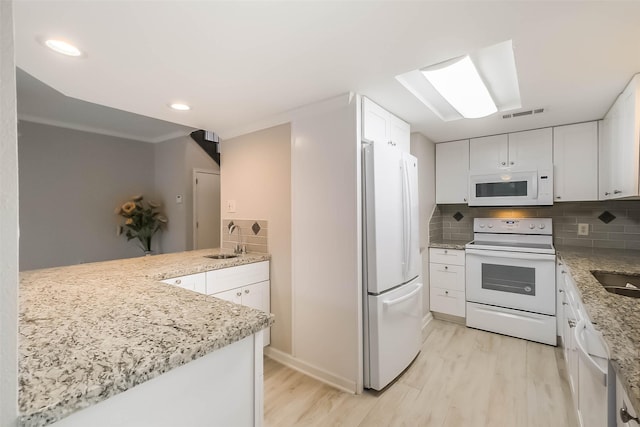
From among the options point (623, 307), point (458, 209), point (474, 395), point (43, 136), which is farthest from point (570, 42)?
point (43, 136)

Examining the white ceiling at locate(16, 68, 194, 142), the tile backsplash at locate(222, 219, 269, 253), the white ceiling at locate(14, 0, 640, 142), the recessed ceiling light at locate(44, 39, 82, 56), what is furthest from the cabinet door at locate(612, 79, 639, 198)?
the white ceiling at locate(16, 68, 194, 142)

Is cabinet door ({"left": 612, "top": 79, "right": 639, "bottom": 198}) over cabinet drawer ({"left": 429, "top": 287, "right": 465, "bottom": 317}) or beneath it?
over

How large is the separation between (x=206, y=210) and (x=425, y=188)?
122 inches

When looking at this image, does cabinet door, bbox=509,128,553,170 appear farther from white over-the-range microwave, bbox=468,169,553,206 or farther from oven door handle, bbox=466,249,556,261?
oven door handle, bbox=466,249,556,261

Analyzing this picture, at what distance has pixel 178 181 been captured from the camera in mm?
4203

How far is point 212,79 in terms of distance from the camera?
1849 mm

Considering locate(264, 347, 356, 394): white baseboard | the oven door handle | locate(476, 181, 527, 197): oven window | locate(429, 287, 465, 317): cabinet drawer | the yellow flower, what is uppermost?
locate(476, 181, 527, 197): oven window

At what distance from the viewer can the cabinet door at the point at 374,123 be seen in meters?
2.15

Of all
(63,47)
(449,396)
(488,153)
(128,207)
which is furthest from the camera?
(128,207)

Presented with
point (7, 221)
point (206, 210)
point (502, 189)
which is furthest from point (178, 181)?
point (502, 189)

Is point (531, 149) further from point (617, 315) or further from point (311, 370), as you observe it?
point (311, 370)

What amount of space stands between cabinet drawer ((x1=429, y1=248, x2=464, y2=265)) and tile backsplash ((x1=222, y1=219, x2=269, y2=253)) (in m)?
2.00

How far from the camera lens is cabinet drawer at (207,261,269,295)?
2230 millimetres

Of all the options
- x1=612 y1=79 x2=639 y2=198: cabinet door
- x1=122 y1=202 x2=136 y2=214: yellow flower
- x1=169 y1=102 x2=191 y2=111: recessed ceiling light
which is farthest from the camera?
x1=122 y1=202 x2=136 y2=214: yellow flower
